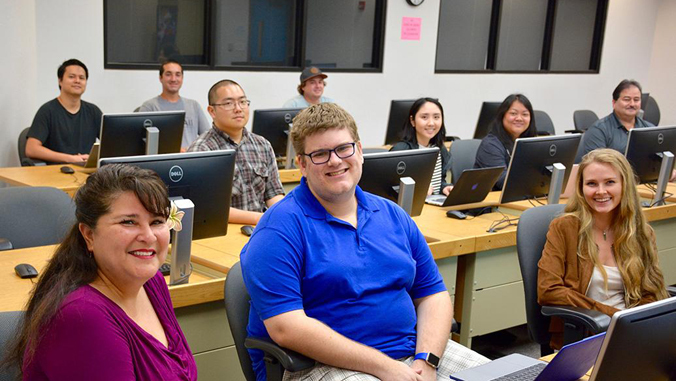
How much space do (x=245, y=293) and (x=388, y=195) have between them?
41.8 inches

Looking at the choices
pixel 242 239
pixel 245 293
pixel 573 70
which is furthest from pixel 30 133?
pixel 573 70

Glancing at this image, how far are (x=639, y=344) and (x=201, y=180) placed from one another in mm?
1572

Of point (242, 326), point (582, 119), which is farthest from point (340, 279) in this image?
point (582, 119)

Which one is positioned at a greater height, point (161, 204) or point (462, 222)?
point (161, 204)

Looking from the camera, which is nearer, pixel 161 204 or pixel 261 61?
pixel 161 204

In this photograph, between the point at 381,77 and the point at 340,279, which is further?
the point at 381,77

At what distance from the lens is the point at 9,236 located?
2.90 meters

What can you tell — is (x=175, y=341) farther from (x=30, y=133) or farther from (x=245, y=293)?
(x=30, y=133)

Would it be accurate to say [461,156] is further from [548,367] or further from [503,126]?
[548,367]

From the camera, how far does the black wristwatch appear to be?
83.3 inches

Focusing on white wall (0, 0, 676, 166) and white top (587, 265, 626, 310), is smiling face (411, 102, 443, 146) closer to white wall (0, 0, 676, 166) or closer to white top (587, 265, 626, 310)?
white top (587, 265, 626, 310)

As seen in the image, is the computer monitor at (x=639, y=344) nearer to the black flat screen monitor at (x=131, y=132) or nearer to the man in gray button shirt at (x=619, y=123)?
the black flat screen monitor at (x=131, y=132)

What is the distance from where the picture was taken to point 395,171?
307 cm

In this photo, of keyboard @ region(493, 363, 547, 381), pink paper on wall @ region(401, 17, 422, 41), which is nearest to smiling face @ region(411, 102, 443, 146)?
keyboard @ region(493, 363, 547, 381)
